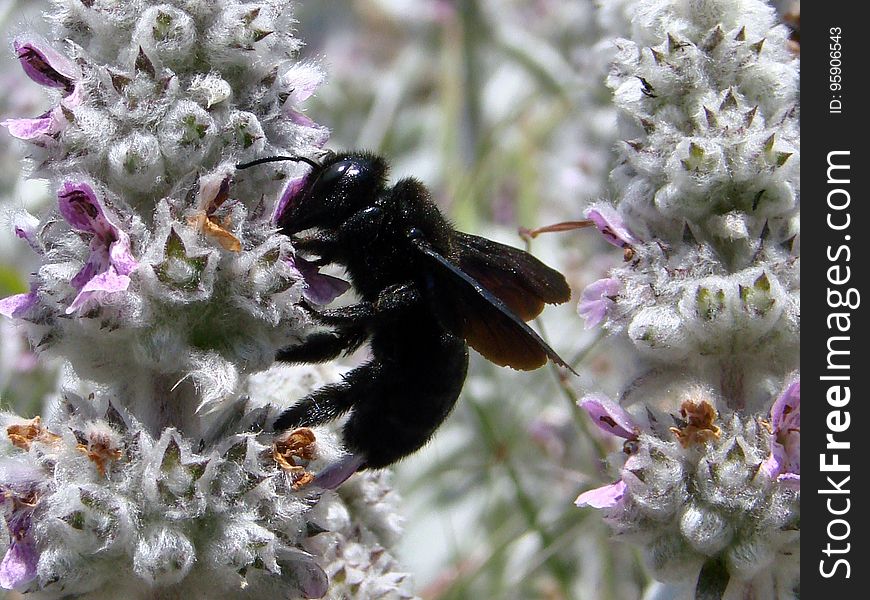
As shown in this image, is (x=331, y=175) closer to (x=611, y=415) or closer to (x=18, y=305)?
(x=18, y=305)

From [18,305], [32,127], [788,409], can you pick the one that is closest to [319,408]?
[18,305]

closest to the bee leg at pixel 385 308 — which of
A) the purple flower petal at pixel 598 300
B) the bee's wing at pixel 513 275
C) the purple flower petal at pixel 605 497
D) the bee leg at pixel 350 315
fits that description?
the bee leg at pixel 350 315

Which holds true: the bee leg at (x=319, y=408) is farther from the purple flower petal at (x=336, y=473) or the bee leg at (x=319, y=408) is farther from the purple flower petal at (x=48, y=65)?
the purple flower petal at (x=48, y=65)

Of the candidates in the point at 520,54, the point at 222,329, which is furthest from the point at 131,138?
the point at 520,54

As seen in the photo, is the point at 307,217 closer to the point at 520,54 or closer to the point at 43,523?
the point at 43,523

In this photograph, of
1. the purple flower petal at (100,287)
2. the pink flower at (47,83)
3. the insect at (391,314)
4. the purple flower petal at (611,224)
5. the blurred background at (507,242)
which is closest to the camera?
the purple flower petal at (100,287)

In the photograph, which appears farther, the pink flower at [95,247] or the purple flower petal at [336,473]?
the purple flower petal at [336,473]

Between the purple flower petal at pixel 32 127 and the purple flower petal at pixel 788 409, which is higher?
the purple flower petal at pixel 32 127
